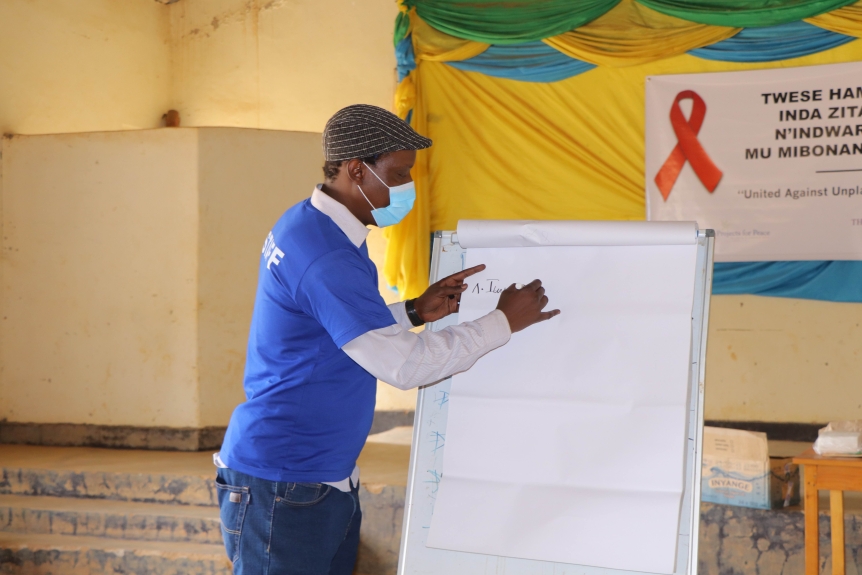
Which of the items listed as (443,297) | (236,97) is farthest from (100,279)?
(443,297)

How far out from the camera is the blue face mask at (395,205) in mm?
1734

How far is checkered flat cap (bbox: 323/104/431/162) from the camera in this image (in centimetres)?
166

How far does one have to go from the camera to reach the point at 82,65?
16.7ft

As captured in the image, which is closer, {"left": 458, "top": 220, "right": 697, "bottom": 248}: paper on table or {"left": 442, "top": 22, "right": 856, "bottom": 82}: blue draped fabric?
{"left": 458, "top": 220, "right": 697, "bottom": 248}: paper on table

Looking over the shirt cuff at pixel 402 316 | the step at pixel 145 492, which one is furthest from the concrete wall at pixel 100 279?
the shirt cuff at pixel 402 316

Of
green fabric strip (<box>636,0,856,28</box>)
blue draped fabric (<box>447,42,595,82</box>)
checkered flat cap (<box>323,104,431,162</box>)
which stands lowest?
checkered flat cap (<box>323,104,431,162</box>)

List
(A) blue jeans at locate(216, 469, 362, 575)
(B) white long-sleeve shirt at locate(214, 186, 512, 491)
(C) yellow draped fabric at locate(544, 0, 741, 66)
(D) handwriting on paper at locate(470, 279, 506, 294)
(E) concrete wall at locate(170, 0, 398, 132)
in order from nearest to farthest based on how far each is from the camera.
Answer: (B) white long-sleeve shirt at locate(214, 186, 512, 491)
(A) blue jeans at locate(216, 469, 362, 575)
(D) handwriting on paper at locate(470, 279, 506, 294)
(C) yellow draped fabric at locate(544, 0, 741, 66)
(E) concrete wall at locate(170, 0, 398, 132)

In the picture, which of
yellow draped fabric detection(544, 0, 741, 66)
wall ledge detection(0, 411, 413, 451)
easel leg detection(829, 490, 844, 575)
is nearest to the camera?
easel leg detection(829, 490, 844, 575)

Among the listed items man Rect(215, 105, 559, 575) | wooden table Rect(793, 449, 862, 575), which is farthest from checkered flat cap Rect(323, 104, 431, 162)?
wooden table Rect(793, 449, 862, 575)

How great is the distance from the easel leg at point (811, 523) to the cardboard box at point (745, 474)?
0.40 m

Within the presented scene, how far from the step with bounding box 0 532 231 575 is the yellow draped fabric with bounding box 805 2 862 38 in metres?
3.75

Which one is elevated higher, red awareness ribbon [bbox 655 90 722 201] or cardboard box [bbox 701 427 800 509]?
red awareness ribbon [bbox 655 90 722 201]

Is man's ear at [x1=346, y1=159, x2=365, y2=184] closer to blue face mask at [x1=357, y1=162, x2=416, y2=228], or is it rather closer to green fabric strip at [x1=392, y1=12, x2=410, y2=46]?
blue face mask at [x1=357, y1=162, x2=416, y2=228]

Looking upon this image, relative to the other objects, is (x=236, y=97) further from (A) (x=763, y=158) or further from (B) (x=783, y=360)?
(B) (x=783, y=360)
